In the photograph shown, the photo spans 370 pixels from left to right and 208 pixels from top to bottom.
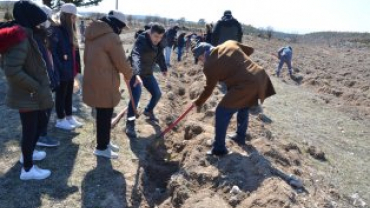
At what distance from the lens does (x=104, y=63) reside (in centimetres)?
445

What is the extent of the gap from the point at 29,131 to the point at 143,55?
2351 millimetres

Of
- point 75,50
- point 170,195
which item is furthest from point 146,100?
point 170,195

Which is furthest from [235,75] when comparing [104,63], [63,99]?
[63,99]

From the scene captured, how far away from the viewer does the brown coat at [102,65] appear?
4.37 meters

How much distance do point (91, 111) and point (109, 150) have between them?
6.84 feet

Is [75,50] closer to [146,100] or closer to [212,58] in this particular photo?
[212,58]

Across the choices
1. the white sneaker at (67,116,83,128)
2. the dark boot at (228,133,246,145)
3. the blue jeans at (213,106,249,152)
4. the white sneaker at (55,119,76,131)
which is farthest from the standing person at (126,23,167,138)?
the dark boot at (228,133,246,145)

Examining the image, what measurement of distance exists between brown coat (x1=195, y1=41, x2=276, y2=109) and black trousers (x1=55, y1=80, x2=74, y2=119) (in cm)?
214

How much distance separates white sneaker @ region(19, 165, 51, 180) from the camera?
4.33 m

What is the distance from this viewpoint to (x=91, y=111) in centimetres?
698

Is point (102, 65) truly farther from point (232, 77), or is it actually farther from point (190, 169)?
→ point (190, 169)

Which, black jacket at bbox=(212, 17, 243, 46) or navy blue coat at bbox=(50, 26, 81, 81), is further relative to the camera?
black jacket at bbox=(212, 17, 243, 46)

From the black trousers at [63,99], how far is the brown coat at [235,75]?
2141mm

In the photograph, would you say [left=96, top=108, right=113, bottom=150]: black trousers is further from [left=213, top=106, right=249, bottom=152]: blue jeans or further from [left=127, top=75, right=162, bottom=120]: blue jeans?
[left=213, top=106, right=249, bottom=152]: blue jeans
